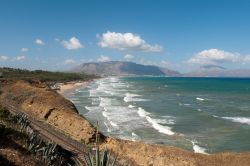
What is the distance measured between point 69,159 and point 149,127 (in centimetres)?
2650

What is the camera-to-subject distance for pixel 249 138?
41.2 m

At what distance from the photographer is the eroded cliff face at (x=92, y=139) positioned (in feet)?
71.8

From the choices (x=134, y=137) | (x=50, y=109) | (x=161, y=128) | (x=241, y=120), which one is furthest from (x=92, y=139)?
(x=241, y=120)

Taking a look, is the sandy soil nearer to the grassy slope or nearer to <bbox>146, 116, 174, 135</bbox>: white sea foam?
<bbox>146, 116, 174, 135</bbox>: white sea foam

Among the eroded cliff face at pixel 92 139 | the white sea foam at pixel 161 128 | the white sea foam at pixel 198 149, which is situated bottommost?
the white sea foam at pixel 198 149

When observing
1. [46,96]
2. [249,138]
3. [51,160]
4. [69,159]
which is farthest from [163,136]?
[51,160]

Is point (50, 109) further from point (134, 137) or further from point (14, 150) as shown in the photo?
point (14, 150)

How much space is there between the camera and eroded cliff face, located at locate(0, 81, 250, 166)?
21.9 m

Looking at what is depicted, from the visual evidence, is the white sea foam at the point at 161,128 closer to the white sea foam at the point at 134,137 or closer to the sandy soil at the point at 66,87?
the white sea foam at the point at 134,137

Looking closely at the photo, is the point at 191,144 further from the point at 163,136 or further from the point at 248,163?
the point at 248,163

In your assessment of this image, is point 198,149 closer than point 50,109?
No

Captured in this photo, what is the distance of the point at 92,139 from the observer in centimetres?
2769

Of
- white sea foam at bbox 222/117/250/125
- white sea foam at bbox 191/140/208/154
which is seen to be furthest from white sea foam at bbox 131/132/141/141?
white sea foam at bbox 222/117/250/125

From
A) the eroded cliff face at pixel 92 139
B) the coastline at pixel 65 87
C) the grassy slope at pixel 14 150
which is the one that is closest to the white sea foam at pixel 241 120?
the eroded cliff face at pixel 92 139
